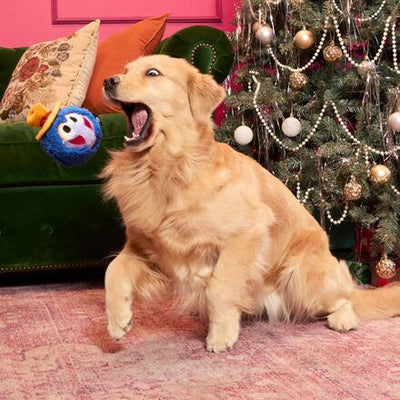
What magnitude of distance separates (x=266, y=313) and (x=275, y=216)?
0.38 m

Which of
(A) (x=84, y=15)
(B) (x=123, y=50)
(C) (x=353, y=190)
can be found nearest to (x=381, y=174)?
(C) (x=353, y=190)

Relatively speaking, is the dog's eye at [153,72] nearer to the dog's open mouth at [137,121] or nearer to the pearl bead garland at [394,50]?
the dog's open mouth at [137,121]

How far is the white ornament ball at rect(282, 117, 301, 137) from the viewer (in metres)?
2.87

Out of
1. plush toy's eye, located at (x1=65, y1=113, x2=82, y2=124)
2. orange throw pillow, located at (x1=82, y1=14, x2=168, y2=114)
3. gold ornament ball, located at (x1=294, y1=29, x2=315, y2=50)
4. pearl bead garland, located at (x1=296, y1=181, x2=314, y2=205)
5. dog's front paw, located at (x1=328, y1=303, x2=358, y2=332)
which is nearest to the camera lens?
plush toy's eye, located at (x1=65, y1=113, x2=82, y2=124)

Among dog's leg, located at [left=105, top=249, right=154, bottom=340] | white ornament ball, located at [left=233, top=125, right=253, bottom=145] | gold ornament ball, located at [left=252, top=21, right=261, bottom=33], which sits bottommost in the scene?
dog's leg, located at [left=105, top=249, right=154, bottom=340]

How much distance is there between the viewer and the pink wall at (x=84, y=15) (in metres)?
4.11

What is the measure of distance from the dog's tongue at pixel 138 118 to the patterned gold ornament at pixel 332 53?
113cm

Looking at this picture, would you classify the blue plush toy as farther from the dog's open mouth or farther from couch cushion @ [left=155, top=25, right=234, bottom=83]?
couch cushion @ [left=155, top=25, right=234, bottom=83]

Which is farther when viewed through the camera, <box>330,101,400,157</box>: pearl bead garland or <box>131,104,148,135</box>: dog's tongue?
<box>330,101,400,157</box>: pearl bead garland

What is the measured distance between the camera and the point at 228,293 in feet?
6.34

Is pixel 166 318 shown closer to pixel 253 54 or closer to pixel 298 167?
pixel 298 167

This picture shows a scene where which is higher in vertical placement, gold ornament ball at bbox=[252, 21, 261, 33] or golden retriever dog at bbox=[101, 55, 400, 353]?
gold ornament ball at bbox=[252, 21, 261, 33]

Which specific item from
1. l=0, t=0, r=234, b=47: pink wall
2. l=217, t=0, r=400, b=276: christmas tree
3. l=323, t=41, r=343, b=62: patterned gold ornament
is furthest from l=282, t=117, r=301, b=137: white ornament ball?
l=0, t=0, r=234, b=47: pink wall

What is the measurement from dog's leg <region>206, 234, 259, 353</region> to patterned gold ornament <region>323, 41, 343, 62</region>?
3.77ft
